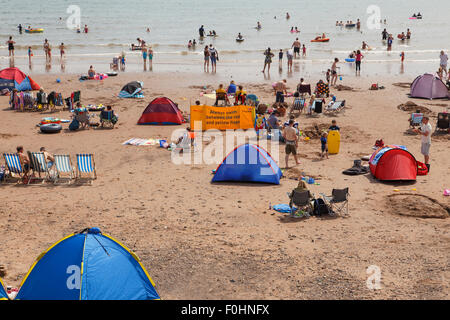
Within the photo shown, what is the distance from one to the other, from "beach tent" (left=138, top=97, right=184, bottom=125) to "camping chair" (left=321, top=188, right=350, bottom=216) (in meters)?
9.47

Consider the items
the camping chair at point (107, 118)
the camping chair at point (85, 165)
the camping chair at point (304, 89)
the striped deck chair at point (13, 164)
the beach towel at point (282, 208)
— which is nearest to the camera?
the beach towel at point (282, 208)

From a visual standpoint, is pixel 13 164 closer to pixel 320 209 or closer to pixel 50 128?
pixel 50 128

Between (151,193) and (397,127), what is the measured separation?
34.8 feet

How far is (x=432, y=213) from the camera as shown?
1184 centimetres

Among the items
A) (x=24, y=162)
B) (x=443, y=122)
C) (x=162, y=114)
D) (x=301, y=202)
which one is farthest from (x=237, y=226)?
(x=443, y=122)

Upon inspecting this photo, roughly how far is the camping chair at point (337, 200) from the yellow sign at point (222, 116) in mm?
7607

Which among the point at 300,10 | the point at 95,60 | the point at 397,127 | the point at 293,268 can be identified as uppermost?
the point at 300,10

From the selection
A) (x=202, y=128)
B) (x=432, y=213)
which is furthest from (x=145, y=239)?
(x=202, y=128)

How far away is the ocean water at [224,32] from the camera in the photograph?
38.2m

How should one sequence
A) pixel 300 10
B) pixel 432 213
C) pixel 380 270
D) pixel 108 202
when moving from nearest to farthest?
pixel 380 270 → pixel 432 213 → pixel 108 202 → pixel 300 10

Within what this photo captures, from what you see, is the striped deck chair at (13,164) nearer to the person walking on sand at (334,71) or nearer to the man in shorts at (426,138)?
the man in shorts at (426,138)

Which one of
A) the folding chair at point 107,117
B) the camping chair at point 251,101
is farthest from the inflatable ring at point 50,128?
the camping chair at point 251,101

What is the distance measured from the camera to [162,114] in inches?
799

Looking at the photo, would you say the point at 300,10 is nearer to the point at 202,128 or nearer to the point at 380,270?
the point at 202,128
